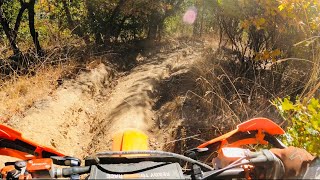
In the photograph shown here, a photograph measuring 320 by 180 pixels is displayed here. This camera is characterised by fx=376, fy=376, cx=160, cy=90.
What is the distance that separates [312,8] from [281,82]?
1354mm

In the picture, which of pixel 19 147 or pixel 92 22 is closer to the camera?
pixel 19 147

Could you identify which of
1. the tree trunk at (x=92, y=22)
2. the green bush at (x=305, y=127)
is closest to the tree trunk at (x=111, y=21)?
the tree trunk at (x=92, y=22)

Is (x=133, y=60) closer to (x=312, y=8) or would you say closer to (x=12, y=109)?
(x=12, y=109)

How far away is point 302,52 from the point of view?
5.64m

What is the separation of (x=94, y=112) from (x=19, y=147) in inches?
196

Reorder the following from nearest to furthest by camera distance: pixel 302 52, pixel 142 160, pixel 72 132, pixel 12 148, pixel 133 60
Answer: pixel 142 160 → pixel 12 148 → pixel 302 52 → pixel 72 132 → pixel 133 60

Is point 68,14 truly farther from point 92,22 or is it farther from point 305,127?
point 305,127

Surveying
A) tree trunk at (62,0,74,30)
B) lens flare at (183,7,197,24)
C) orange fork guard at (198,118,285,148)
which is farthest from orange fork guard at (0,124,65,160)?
lens flare at (183,7,197,24)

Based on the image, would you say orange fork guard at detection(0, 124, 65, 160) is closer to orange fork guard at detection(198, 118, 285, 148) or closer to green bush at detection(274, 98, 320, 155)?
orange fork guard at detection(198, 118, 285, 148)

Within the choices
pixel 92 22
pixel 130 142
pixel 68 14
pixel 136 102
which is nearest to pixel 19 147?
pixel 130 142

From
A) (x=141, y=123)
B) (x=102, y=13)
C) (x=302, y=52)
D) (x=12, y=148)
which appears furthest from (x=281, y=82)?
(x=102, y=13)

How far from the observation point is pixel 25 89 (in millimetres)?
6793

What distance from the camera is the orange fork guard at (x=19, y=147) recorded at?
2162mm

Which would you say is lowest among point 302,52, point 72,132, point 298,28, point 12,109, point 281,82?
point 72,132
